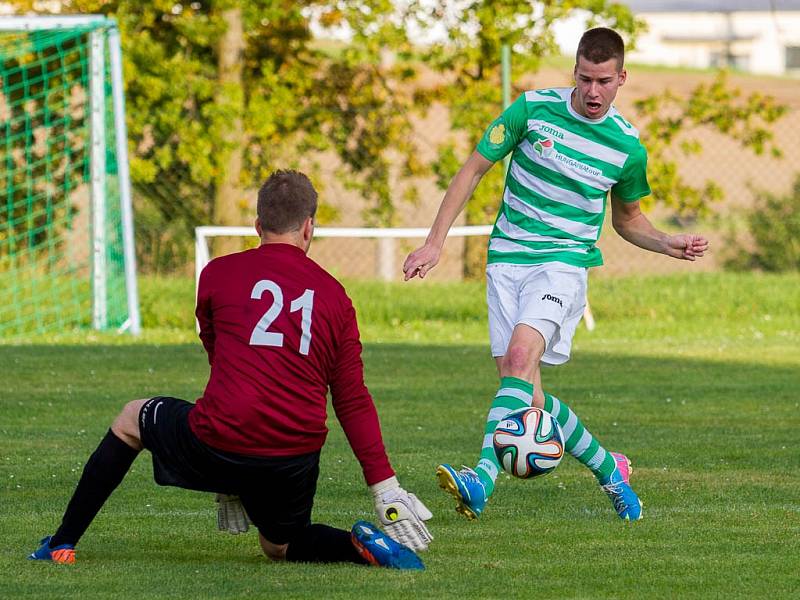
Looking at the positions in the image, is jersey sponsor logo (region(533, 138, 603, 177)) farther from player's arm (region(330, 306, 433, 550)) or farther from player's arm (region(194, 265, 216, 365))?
player's arm (region(194, 265, 216, 365))

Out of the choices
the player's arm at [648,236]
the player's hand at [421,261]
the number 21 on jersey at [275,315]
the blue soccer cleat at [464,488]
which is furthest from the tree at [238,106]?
the number 21 on jersey at [275,315]

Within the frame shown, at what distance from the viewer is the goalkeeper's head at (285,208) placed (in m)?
4.66

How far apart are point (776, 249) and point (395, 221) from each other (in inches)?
184

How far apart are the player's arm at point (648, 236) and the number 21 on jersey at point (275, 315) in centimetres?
196

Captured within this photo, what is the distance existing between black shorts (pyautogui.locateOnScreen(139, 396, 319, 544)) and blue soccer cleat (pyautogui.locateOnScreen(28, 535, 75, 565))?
384 mm

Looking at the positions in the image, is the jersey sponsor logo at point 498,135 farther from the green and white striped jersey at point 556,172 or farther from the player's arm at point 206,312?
the player's arm at point 206,312

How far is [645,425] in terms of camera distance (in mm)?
8594

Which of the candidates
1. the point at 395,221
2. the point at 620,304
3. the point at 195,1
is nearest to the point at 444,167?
the point at 395,221

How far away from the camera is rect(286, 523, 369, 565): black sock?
4766 millimetres

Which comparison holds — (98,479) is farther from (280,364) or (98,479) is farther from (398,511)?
(398,511)

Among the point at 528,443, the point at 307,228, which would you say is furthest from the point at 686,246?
the point at 307,228

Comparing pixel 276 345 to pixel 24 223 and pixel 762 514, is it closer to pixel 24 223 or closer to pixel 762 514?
pixel 762 514

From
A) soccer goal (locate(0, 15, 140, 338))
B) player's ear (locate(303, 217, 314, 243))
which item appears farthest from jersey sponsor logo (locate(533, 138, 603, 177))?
soccer goal (locate(0, 15, 140, 338))

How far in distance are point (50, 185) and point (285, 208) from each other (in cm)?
1244
